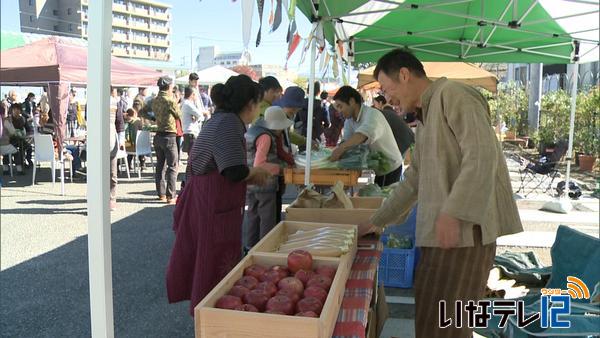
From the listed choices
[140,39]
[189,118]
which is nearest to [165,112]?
[189,118]

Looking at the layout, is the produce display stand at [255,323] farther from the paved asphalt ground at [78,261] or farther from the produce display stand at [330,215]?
the paved asphalt ground at [78,261]

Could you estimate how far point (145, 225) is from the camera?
6.42 meters

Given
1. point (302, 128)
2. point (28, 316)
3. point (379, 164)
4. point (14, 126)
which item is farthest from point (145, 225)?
point (14, 126)

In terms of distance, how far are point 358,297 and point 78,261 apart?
391 cm

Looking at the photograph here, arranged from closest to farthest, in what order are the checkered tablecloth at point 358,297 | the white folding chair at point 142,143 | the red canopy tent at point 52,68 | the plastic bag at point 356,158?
the checkered tablecloth at point 358,297
the plastic bag at point 356,158
the red canopy tent at point 52,68
the white folding chair at point 142,143

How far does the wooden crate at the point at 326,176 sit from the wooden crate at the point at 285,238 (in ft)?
6.70

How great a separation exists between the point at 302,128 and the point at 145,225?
3.95 m

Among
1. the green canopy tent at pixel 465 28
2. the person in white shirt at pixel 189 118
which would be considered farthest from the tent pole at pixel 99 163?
the person in white shirt at pixel 189 118

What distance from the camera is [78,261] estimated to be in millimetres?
5035

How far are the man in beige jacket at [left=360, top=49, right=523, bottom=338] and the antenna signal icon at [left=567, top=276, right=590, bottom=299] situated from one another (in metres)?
0.82

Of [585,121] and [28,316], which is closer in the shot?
[28,316]

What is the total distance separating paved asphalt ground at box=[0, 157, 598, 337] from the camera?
3.67 meters

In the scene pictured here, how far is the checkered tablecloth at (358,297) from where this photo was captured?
1.79m

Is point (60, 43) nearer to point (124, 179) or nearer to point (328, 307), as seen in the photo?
point (124, 179)
